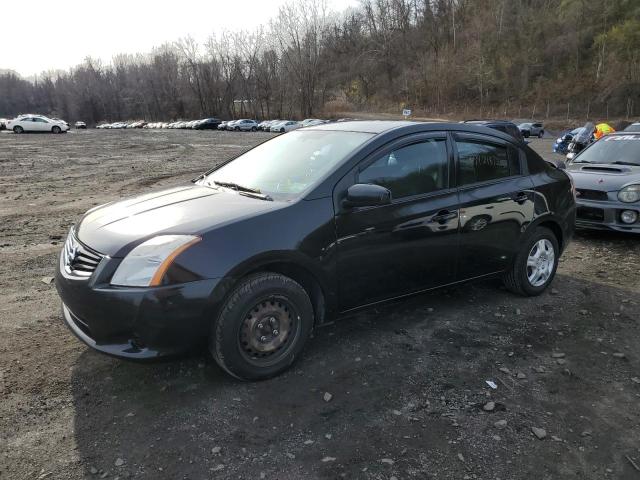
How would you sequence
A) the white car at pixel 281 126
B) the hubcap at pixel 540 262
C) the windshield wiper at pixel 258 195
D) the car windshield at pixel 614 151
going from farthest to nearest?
the white car at pixel 281 126
the car windshield at pixel 614 151
the hubcap at pixel 540 262
the windshield wiper at pixel 258 195

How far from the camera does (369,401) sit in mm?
3219

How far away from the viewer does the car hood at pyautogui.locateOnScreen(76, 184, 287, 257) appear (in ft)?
10.4

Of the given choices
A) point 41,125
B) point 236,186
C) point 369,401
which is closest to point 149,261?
point 236,186

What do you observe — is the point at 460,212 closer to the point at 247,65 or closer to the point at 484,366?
the point at 484,366

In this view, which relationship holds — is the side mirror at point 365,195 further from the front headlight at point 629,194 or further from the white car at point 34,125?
the white car at point 34,125

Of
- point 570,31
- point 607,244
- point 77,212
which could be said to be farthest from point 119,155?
point 570,31

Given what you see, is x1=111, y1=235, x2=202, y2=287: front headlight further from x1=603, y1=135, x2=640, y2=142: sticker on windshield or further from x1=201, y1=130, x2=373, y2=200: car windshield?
x1=603, y1=135, x2=640, y2=142: sticker on windshield

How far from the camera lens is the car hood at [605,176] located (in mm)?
6762

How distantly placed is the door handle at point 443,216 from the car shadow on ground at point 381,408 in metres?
0.94

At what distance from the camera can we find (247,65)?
80.6 meters

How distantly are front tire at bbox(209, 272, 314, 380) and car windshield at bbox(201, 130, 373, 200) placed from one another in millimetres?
706

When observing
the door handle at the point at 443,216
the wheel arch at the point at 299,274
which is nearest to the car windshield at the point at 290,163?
the wheel arch at the point at 299,274

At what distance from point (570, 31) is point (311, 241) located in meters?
69.8

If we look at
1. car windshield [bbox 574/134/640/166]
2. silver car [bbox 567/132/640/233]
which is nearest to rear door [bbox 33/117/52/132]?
car windshield [bbox 574/134/640/166]
